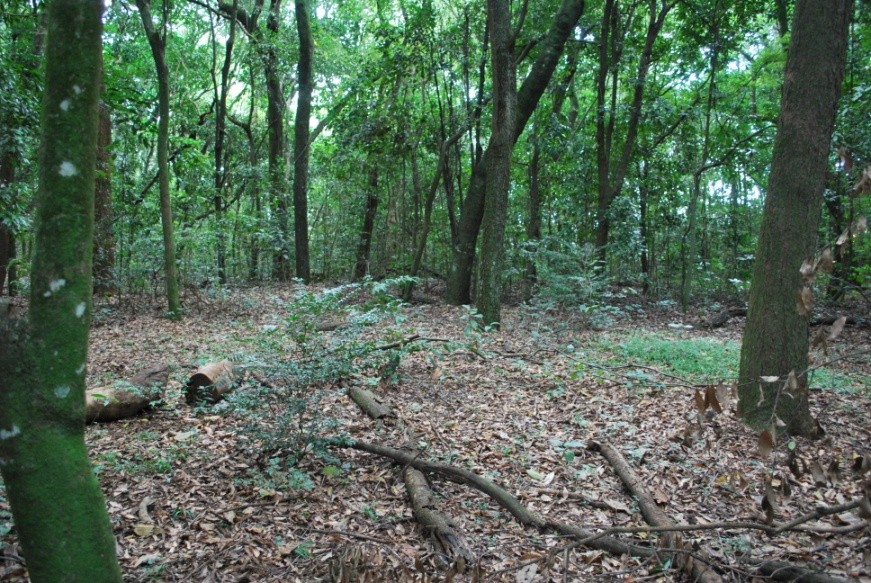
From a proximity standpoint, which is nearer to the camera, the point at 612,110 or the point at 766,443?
the point at 766,443

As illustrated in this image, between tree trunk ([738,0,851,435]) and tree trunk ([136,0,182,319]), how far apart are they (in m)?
8.80

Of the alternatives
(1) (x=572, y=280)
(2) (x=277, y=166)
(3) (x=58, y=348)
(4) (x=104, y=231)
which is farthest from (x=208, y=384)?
Answer: (2) (x=277, y=166)

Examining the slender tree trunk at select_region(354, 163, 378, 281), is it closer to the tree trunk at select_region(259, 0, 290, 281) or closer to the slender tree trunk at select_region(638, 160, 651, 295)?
the tree trunk at select_region(259, 0, 290, 281)

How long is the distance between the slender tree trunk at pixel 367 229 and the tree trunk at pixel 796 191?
13099mm

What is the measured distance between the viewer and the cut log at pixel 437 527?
3.38 m

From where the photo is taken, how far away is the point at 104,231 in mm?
10961

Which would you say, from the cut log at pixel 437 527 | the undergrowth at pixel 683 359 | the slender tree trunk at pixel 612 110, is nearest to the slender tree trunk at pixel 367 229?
the slender tree trunk at pixel 612 110

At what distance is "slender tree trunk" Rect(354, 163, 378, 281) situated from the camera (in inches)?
681

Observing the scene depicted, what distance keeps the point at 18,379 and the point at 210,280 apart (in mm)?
10302

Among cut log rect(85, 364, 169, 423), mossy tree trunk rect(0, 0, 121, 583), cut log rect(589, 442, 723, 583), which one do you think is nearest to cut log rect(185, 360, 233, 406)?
cut log rect(85, 364, 169, 423)

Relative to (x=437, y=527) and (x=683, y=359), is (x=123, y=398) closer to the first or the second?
(x=437, y=527)

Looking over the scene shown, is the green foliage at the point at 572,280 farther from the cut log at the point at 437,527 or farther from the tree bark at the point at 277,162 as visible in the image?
the tree bark at the point at 277,162

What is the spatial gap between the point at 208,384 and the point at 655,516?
4.03m

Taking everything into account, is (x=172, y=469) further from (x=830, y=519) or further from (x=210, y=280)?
(x=210, y=280)
